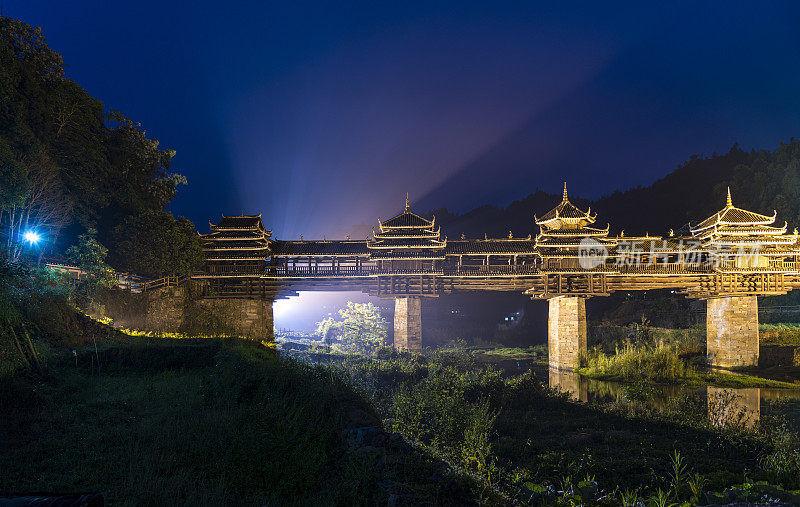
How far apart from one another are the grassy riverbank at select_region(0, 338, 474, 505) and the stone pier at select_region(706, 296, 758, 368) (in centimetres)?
2760

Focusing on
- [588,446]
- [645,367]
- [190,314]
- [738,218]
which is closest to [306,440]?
[588,446]

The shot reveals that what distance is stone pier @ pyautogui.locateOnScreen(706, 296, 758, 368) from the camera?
1055 inches

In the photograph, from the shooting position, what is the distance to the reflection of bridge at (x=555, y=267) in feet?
90.7

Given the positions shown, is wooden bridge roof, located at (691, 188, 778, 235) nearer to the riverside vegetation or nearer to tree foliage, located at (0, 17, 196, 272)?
the riverside vegetation

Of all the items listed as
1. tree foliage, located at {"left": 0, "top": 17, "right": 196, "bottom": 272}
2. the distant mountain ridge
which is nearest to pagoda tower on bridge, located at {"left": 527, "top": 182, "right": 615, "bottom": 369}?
the distant mountain ridge

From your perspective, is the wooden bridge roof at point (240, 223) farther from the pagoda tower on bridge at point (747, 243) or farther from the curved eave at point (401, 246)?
the pagoda tower on bridge at point (747, 243)

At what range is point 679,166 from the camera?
63906 millimetres

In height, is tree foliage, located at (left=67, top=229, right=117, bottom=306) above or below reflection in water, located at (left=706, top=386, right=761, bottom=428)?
above

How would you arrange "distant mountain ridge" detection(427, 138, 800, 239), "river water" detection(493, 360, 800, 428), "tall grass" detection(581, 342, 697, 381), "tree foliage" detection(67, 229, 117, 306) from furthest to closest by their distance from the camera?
"distant mountain ridge" detection(427, 138, 800, 239)
"tall grass" detection(581, 342, 697, 381)
"tree foliage" detection(67, 229, 117, 306)
"river water" detection(493, 360, 800, 428)

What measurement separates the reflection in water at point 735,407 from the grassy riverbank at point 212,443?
11.6m

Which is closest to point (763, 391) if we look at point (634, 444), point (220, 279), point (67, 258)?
point (634, 444)

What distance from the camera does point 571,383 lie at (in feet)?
75.7

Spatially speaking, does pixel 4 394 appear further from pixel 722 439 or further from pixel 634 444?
pixel 722 439

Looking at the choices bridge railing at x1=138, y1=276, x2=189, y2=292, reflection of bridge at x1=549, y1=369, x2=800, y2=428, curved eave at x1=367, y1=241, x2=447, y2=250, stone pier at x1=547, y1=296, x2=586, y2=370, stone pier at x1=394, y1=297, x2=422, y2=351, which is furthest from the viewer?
stone pier at x1=394, y1=297, x2=422, y2=351
